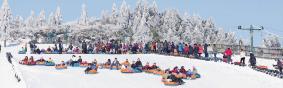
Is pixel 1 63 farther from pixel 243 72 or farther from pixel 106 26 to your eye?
pixel 106 26

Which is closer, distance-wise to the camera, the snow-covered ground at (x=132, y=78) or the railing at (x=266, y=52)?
the snow-covered ground at (x=132, y=78)

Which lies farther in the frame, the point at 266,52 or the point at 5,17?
the point at 5,17

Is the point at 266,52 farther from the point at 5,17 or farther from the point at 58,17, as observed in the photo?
the point at 58,17

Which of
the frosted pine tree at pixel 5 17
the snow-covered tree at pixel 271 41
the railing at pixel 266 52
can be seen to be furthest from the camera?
the snow-covered tree at pixel 271 41

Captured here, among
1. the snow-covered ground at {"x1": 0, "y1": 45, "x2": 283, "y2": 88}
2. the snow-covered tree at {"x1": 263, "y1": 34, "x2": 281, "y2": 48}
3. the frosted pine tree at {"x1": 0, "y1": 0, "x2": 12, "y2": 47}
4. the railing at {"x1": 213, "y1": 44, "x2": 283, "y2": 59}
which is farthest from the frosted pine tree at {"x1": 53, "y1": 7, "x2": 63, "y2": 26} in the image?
the snow-covered ground at {"x1": 0, "y1": 45, "x2": 283, "y2": 88}

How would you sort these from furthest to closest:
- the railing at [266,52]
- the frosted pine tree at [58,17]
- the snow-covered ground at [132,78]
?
the frosted pine tree at [58,17] → the railing at [266,52] → the snow-covered ground at [132,78]

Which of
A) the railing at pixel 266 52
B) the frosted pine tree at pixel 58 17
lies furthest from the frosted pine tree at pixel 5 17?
the railing at pixel 266 52

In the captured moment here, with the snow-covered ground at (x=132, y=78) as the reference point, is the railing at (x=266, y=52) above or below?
above

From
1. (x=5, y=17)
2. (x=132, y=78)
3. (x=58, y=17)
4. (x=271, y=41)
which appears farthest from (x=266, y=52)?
(x=58, y=17)

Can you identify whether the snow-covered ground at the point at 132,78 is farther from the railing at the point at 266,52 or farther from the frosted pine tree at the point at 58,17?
the frosted pine tree at the point at 58,17

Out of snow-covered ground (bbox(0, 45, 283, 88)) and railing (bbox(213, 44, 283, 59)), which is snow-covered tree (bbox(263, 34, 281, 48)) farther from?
snow-covered ground (bbox(0, 45, 283, 88))

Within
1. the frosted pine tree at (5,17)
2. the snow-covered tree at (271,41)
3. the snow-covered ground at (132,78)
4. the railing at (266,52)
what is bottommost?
the snow-covered ground at (132,78)

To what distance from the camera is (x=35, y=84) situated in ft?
102

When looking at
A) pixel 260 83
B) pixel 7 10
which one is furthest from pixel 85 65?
pixel 7 10
